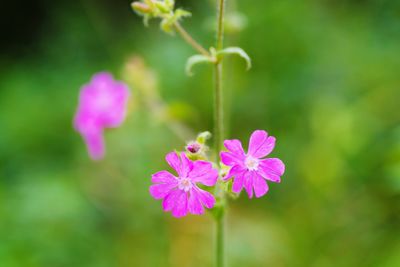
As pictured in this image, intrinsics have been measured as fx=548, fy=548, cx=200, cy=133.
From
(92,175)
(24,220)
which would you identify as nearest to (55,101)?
(92,175)

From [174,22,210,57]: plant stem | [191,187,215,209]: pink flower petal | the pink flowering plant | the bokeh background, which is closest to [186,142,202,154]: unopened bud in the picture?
the pink flowering plant

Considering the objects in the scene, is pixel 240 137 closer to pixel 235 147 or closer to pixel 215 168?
pixel 215 168

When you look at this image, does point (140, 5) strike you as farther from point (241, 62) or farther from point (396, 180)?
point (241, 62)

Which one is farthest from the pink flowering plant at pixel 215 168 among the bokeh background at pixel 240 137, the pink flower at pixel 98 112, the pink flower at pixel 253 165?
the pink flower at pixel 98 112

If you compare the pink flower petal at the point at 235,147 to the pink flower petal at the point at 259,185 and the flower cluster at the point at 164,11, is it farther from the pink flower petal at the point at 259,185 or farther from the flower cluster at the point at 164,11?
the flower cluster at the point at 164,11

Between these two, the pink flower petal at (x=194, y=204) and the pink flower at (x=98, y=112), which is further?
the pink flower at (x=98, y=112)

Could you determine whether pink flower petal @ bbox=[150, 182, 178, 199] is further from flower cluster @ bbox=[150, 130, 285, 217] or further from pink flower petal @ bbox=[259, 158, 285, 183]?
pink flower petal @ bbox=[259, 158, 285, 183]
